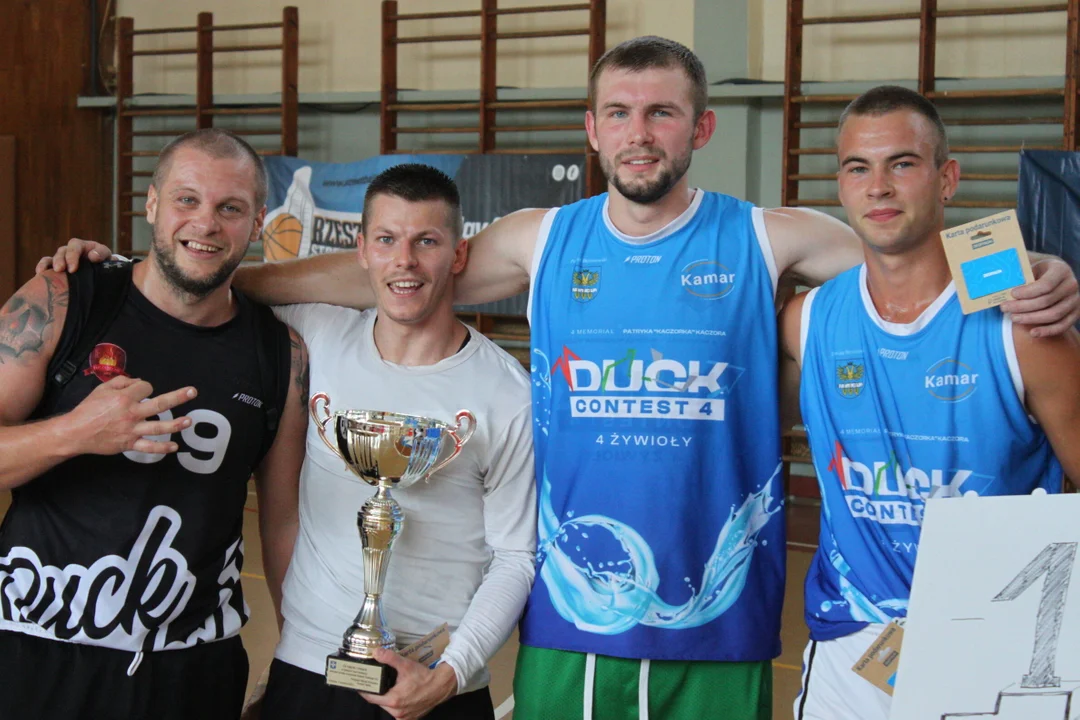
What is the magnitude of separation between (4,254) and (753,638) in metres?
8.62

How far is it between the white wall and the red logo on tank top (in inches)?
237

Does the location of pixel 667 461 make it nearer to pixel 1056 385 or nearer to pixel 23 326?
pixel 1056 385

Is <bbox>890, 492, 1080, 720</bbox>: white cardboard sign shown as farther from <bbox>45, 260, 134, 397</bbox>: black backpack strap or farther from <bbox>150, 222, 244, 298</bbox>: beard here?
<bbox>45, 260, 134, 397</bbox>: black backpack strap

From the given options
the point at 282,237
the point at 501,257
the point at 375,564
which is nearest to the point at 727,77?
the point at 282,237

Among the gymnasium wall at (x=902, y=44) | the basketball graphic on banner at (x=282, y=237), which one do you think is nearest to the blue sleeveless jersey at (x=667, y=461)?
the gymnasium wall at (x=902, y=44)

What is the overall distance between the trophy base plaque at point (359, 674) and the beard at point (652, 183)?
102 centimetres

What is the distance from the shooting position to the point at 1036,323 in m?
1.78

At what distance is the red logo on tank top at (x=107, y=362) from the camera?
207cm

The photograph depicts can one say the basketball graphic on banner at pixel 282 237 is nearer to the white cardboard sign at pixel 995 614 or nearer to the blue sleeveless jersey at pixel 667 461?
the blue sleeveless jersey at pixel 667 461

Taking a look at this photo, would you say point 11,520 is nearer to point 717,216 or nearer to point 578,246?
point 578,246

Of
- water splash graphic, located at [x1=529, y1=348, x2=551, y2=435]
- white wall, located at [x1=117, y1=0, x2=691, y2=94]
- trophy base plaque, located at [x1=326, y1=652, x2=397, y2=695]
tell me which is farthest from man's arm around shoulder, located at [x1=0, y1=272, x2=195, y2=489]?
white wall, located at [x1=117, y1=0, x2=691, y2=94]

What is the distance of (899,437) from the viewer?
1897 millimetres

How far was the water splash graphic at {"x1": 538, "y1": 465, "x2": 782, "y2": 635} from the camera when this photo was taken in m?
2.13

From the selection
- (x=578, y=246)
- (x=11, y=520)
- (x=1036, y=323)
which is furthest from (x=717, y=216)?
(x=11, y=520)
